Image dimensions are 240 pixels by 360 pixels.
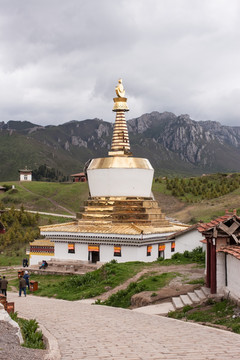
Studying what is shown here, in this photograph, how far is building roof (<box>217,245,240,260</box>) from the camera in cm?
1369

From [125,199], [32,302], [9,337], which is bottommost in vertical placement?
[32,302]

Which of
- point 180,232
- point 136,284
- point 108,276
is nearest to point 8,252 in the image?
point 180,232

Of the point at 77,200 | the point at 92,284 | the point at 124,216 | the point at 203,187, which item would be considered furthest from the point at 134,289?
the point at 77,200

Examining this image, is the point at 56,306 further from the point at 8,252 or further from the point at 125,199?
the point at 8,252

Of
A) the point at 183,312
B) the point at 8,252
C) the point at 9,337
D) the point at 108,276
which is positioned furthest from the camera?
the point at 8,252

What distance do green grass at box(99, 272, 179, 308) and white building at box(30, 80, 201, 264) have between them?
321 inches

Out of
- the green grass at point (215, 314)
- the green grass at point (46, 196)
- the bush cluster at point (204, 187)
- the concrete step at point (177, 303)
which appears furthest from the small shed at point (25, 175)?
the green grass at point (215, 314)

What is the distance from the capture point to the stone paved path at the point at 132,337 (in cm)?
922

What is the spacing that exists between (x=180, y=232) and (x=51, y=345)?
2139cm

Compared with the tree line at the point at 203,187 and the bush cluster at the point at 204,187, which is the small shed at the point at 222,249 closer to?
the tree line at the point at 203,187

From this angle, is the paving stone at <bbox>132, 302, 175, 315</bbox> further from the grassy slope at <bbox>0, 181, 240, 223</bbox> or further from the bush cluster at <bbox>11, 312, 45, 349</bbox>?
the grassy slope at <bbox>0, 181, 240, 223</bbox>

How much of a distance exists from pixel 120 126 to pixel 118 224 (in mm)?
9087

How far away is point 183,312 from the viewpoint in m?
14.7

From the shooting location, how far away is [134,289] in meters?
19.2
